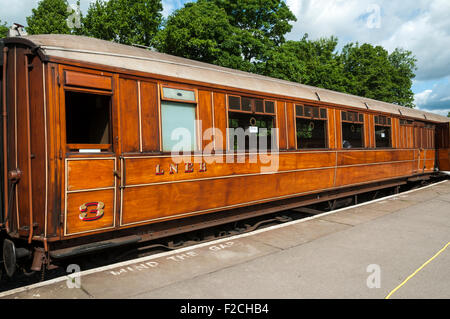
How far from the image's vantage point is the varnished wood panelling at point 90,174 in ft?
13.5

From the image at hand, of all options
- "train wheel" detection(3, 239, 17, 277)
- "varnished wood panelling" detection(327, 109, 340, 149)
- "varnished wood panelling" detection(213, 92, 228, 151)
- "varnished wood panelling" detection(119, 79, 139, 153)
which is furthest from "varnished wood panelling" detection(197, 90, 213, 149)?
"varnished wood panelling" detection(327, 109, 340, 149)

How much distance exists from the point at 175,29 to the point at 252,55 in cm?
544

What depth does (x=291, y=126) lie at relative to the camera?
7363 mm

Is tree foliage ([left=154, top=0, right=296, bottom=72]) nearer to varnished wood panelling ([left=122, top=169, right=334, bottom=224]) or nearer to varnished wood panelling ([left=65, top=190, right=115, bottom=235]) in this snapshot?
varnished wood panelling ([left=122, top=169, right=334, bottom=224])

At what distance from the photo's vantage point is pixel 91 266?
5.06 meters

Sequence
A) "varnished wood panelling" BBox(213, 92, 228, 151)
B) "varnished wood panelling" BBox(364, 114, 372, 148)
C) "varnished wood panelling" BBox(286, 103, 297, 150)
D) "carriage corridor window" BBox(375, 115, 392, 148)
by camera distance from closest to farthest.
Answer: "varnished wood panelling" BBox(213, 92, 228, 151), "varnished wood panelling" BBox(286, 103, 297, 150), "varnished wood panelling" BBox(364, 114, 372, 148), "carriage corridor window" BBox(375, 115, 392, 148)

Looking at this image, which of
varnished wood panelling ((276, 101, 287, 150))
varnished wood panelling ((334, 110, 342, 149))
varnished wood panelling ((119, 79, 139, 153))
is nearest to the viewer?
varnished wood panelling ((119, 79, 139, 153))

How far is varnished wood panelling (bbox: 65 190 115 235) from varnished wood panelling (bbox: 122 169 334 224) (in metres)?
0.21

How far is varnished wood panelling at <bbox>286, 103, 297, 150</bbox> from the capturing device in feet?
24.0

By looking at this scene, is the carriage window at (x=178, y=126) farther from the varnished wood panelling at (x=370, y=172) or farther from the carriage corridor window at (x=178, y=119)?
the varnished wood panelling at (x=370, y=172)

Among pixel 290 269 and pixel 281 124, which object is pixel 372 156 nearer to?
pixel 281 124

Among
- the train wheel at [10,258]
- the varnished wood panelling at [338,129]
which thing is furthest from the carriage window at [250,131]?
the train wheel at [10,258]

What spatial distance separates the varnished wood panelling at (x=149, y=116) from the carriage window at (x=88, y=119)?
49 centimetres

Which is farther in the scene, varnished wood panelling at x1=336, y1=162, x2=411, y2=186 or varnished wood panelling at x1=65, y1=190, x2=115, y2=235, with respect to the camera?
varnished wood panelling at x1=336, y1=162, x2=411, y2=186
